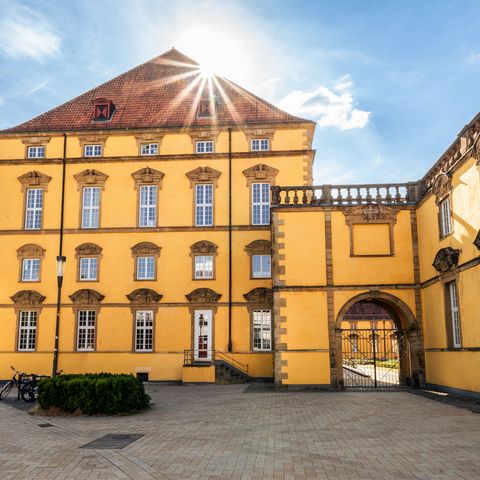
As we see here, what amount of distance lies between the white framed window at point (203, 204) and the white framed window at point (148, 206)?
2.29 meters

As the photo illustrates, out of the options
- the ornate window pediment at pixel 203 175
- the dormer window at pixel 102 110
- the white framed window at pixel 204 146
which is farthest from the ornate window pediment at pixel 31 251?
the white framed window at pixel 204 146

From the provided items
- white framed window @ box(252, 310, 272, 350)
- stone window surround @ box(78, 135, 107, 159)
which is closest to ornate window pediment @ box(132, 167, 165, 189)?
stone window surround @ box(78, 135, 107, 159)

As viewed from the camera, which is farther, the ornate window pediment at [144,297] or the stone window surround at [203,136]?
the stone window surround at [203,136]

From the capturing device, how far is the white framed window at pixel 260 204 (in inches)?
1200

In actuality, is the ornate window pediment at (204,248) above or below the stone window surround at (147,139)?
below

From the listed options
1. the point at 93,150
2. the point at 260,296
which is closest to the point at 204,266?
the point at 260,296

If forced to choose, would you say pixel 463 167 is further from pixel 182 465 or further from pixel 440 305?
pixel 182 465

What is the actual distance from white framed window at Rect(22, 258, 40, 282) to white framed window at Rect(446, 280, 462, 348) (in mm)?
21071

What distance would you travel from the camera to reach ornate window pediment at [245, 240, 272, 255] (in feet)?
97.9

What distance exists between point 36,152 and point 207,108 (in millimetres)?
9933

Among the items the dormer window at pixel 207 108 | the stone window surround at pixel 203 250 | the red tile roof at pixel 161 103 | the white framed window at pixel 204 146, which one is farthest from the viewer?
the dormer window at pixel 207 108

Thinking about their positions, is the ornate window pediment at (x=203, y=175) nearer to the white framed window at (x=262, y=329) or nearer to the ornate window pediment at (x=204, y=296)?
the ornate window pediment at (x=204, y=296)

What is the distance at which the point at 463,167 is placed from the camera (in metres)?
18.5

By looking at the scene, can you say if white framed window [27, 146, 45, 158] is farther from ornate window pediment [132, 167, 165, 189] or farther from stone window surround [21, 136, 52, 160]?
ornate window pediment [132, 167, 165, 189]
